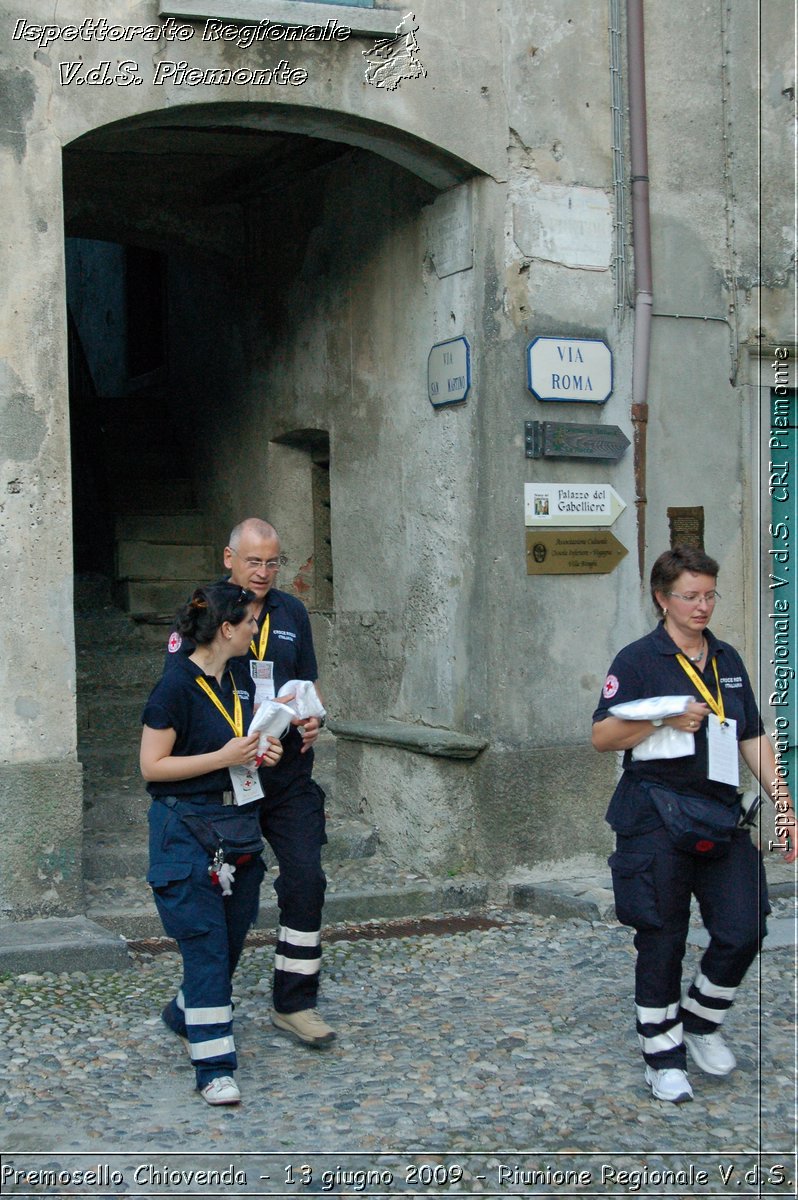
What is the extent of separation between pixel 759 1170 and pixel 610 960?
7.33 ft

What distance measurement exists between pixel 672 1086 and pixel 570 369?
13.2 ft

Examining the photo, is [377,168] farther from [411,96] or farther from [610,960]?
[610,960]

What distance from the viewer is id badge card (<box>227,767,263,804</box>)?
4.95 meters

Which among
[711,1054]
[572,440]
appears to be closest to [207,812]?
[711,1054]

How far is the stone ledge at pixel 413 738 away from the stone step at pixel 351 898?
2.16ft

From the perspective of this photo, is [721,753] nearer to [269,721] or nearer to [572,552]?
[269,721]

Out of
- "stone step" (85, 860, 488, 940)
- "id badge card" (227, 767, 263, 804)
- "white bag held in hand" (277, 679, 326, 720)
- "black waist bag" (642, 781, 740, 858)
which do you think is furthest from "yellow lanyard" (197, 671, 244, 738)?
"stone step" (85, 860, 488, 940)

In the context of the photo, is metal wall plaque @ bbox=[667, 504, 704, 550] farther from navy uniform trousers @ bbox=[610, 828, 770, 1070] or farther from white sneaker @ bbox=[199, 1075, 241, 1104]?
white sneaker @ bbox=[199, 1075, 241, 1104]

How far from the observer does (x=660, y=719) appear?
469 cm

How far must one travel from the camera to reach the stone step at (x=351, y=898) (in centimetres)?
671

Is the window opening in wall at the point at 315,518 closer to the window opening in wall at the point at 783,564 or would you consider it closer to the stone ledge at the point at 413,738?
the stone ledge at the point at 413,738

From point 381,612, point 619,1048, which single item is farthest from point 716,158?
point 619,1048

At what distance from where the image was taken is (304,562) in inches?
381

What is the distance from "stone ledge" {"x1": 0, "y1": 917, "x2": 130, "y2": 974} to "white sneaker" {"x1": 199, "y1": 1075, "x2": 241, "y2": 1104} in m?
1.50
